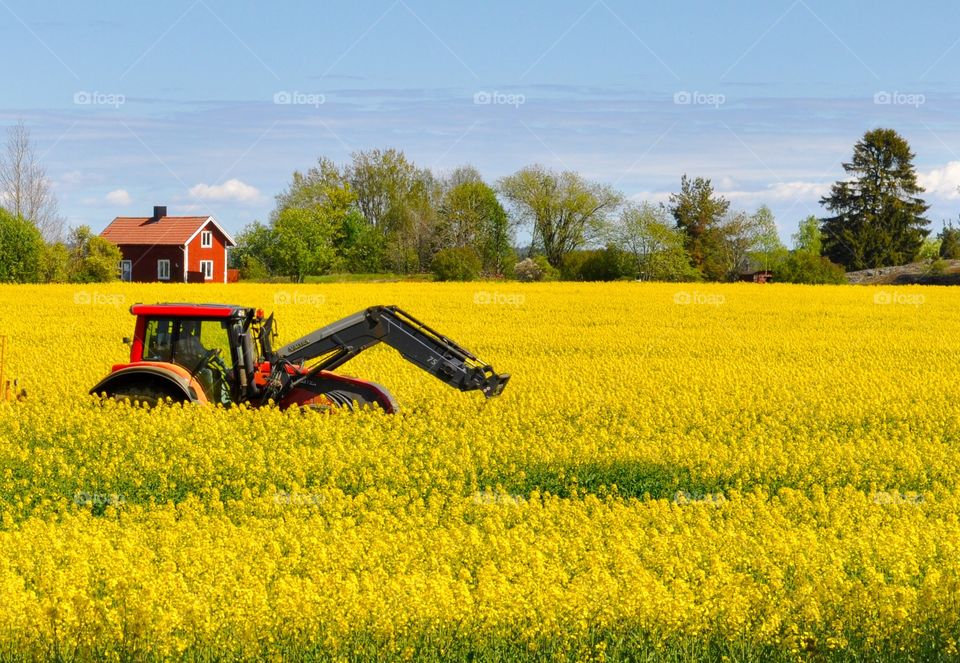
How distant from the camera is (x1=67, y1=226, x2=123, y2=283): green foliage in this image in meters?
65.0

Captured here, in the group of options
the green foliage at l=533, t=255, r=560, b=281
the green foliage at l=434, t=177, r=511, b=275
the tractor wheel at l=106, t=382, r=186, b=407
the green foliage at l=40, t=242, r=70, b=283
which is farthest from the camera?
the green foliage at l=434, t=177, r=511, b=275

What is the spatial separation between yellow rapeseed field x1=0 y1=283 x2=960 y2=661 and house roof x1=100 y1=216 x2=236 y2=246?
166ft

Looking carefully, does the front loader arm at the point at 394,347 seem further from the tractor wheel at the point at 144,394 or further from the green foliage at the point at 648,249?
the green foliage at the point at 648,249

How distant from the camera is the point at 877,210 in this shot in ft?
288

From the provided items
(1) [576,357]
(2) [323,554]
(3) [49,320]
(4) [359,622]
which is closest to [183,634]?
(4) [359,622]

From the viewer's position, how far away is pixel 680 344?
3192cm

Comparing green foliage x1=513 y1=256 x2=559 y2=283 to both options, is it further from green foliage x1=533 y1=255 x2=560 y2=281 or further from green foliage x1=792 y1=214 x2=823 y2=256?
green foliage x1=792 y1=214 x2=823 y2=256

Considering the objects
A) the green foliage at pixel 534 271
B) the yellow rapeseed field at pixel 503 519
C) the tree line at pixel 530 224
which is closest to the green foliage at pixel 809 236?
the tree line at pixel 530 224

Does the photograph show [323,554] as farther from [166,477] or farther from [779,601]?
[166,477]

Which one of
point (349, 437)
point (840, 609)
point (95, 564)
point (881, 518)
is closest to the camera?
point (840, 609)

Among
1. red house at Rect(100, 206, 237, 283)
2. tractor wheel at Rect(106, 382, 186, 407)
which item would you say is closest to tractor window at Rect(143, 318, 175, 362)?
tractor wheel at Rect(106, 382, 186, 407)

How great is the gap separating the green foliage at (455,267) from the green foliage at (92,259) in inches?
693

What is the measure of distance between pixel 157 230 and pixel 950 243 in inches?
2188

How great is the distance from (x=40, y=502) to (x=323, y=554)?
15.7 ft
